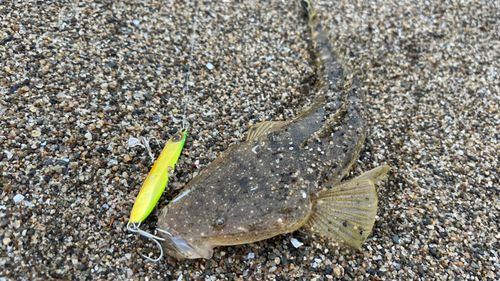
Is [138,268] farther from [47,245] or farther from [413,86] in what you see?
[413,86]

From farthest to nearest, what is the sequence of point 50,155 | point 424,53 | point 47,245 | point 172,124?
point 424,53 < point 172,124 < point 50,155 < point 47,245

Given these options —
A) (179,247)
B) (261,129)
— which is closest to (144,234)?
(179,247)

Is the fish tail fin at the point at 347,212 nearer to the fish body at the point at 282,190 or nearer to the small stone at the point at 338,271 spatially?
the fish body at the point at 282,190

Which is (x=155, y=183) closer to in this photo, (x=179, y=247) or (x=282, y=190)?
(x=179, y=247)

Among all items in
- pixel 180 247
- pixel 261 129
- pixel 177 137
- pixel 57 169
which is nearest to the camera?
pixel 180 247

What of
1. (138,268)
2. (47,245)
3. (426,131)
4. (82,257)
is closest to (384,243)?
(426,131)

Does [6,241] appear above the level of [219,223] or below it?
below
